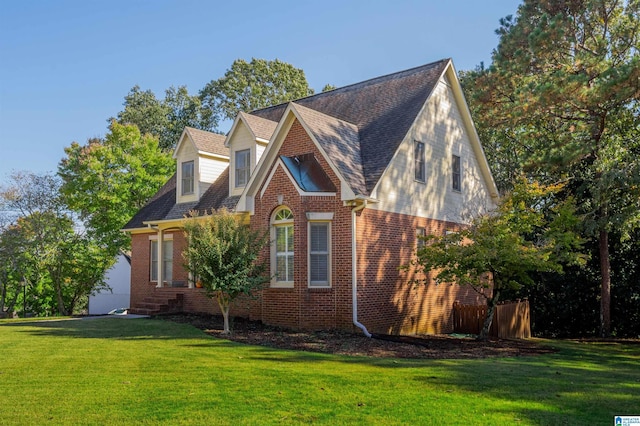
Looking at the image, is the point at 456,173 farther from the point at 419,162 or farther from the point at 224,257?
the point at 224,257

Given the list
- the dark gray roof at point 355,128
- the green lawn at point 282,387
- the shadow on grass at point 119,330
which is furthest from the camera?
the dark gray roof at point 355,128

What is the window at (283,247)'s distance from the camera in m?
16.6

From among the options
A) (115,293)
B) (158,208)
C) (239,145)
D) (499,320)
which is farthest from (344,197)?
(115,293)

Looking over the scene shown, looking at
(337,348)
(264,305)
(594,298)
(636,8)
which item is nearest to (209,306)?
(264,305)

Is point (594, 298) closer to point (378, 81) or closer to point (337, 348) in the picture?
point (378, 81)

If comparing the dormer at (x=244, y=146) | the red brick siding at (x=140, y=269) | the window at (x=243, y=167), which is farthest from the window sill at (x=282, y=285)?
the red brick siding at (x=140, y=269)

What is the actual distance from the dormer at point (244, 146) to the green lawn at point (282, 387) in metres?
8.05

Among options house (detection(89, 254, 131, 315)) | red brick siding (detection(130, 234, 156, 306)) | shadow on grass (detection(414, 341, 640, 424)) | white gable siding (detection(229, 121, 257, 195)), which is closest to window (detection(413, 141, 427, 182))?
white gable siding (detection(229, 121, 257, 195))

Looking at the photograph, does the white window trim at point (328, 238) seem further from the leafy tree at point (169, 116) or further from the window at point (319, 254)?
the leafy tree at point (169, 116)

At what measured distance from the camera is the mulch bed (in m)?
12.7

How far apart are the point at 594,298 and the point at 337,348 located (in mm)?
14104

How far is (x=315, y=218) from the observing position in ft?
52.4

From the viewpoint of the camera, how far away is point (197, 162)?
859 inches

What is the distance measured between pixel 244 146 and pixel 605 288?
14.3 meters
